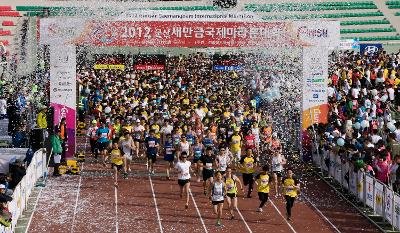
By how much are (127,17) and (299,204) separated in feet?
29.6

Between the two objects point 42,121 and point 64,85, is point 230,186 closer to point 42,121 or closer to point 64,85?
point 64,85

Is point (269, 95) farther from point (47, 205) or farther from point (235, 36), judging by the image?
point (47, 205)

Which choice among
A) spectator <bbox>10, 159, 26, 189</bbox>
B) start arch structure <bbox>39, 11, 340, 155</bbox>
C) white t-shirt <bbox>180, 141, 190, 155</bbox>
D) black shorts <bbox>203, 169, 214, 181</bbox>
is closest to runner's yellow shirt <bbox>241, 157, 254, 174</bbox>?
black shorts <bbox>203, 169, 214, 181</bbox>

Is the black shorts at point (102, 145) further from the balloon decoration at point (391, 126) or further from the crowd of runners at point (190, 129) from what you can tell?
the balloon decoration at point (391, 126)

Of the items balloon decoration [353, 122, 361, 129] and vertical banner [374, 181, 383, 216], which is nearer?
vertical banner [374, 181, 383, 216]

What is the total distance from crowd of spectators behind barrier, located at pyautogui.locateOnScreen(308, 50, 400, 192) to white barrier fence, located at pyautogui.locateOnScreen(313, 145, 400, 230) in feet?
0.52

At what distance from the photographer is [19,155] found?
84.6 ft

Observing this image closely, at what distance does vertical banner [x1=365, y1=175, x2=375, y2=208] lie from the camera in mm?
22078

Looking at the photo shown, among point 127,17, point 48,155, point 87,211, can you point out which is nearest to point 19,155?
point 48,155

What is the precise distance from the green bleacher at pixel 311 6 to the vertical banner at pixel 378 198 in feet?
108

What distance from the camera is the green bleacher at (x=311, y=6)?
54375mm

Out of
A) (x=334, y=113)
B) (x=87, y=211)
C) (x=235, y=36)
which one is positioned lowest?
(x=87, y=211)

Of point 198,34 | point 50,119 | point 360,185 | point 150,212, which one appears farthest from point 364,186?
point 50,119

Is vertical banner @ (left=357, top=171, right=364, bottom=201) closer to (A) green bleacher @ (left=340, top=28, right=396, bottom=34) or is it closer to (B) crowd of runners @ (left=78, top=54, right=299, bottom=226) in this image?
(B) crowd of runners @ (left=78, top=54, right=299, bottom=226)
